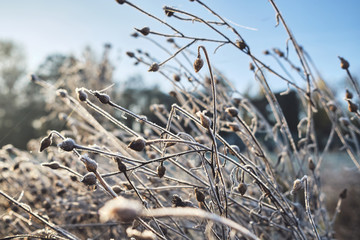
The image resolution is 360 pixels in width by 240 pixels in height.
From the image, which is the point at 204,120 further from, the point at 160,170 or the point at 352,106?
the point at 352,106

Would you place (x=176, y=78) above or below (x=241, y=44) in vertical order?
below

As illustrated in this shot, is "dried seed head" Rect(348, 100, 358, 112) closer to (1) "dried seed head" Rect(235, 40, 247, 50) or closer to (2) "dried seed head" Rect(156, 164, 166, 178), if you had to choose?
(1) "dried seed head" Rect(235, 40, 247, 50)

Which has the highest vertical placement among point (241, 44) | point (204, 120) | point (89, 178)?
point (241, 44)

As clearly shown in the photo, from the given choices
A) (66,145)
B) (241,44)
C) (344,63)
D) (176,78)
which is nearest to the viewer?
(66,145)

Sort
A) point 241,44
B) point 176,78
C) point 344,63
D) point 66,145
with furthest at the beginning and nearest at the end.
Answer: point 176,78
point 344,63
point 241,44
point 66,145

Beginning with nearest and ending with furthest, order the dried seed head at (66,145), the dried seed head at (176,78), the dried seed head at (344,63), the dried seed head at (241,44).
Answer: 1. the dried seed head at (66,145)
2. the dried seed head at (241,44)
3. the dried seed head at (344,63)
4. the dried seed head at (176,78)

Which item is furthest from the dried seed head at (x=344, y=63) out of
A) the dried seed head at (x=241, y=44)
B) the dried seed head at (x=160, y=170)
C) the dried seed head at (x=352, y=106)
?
the dried seed head at (x=160, y=170)

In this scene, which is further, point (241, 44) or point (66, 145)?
point (241, 44)

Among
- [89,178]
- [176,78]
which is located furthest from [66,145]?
[176,78]

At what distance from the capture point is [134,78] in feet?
41.4

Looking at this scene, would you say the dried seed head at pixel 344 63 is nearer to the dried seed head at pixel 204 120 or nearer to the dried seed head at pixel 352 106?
the dried seed head at pixel 352 106

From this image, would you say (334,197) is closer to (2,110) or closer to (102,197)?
(102,197)

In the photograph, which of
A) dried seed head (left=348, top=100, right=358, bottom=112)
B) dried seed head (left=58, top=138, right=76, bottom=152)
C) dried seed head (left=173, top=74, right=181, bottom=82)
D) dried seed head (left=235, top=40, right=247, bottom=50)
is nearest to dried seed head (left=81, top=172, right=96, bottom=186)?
dried seed head (left=58, top=138, right=76, bottom=152)

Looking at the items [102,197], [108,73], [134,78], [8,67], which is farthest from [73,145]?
[8,67]
